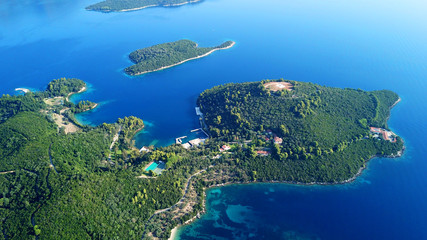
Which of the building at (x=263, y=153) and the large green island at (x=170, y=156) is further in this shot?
the building at (x=263, y=153)

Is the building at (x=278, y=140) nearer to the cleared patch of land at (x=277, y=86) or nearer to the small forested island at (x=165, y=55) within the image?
the cleared patch of land at (x=277, y=86)

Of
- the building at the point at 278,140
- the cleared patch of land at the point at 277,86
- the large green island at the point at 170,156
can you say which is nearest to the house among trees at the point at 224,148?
the large green island at the point at 170,156

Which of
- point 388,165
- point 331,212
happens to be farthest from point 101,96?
point 388,165

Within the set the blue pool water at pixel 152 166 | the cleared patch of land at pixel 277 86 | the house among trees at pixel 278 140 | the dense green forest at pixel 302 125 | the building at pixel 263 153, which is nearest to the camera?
the blue pool water at pixel 152 166

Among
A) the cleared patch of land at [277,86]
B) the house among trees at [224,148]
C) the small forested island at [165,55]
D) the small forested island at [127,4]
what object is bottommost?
the house among trees at [224,148]

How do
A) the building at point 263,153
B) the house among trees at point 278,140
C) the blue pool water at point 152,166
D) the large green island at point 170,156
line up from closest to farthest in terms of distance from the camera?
the large green island at point 170,156
the blue pool water at point 152,166
the building at point 263,153
the house among trees at point 278,140

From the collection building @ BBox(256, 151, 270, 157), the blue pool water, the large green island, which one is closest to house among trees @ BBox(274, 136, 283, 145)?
the large green island
